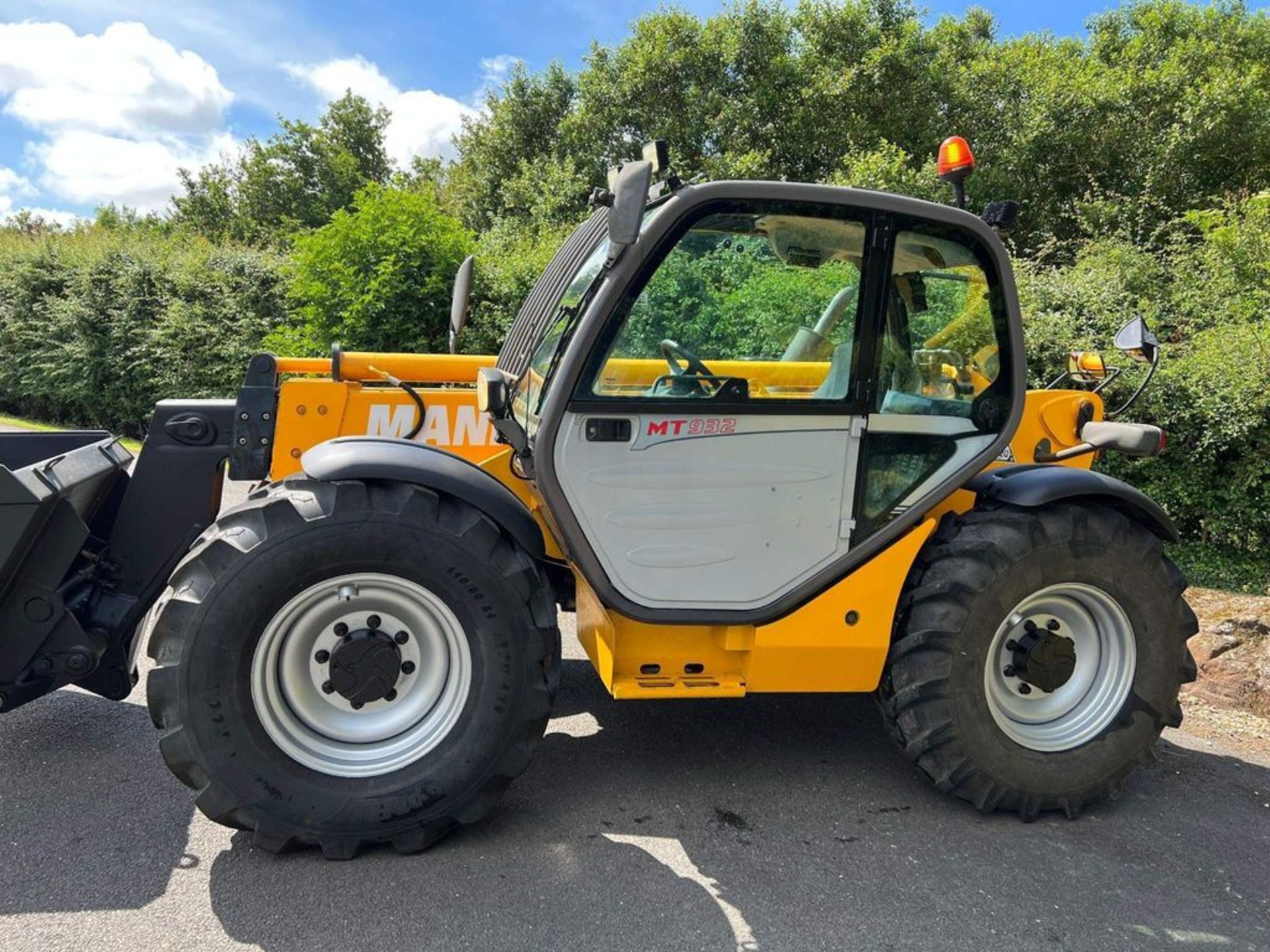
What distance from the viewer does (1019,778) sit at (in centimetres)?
310

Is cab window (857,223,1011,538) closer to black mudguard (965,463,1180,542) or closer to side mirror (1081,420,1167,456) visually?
black mudguard (965,463,1180,542)

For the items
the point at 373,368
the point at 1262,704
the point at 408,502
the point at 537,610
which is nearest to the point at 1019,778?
the point at 537,610

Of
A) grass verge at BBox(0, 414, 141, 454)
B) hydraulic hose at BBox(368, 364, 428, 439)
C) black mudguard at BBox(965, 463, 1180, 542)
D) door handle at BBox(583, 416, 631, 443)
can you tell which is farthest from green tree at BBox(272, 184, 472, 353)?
black mudguard at BBox(965, 463, 1180, 542)

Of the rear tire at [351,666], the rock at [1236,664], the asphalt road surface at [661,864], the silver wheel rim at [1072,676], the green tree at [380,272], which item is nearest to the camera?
the asphalt road surface at [661,864]

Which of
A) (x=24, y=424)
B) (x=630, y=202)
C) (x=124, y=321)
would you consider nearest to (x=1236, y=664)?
(x=630, y=202)

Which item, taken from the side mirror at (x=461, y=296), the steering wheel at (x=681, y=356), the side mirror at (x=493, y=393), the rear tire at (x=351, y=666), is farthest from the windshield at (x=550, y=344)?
the side mirror at (x=461, y=296)

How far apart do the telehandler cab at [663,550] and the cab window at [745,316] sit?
1cm

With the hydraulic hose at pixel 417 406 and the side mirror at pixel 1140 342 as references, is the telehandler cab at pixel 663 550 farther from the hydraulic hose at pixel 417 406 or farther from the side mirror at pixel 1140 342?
the hydraulic hose at pixel 417 406

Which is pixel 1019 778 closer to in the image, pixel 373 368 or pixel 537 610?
pixel 537 610

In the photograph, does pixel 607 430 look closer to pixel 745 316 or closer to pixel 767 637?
pixel 745 316

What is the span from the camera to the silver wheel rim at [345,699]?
278cm

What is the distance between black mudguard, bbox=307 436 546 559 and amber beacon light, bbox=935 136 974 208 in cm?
206

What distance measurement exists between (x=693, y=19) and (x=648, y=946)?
1966 centimetres

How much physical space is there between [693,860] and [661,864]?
0.11m
